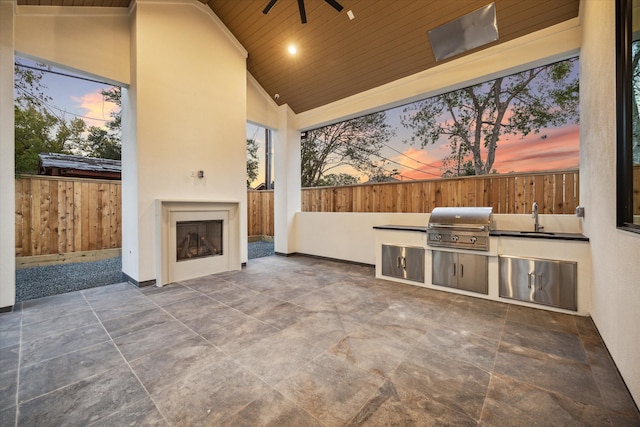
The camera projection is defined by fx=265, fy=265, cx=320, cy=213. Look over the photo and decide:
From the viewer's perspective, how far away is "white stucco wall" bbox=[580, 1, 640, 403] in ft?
4.98

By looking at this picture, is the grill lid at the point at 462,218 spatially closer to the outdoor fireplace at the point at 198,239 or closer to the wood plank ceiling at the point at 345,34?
the wood plank ceiling at the point at 345,34

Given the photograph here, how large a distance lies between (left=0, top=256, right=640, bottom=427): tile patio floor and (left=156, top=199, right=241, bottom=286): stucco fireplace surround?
31.2 inches

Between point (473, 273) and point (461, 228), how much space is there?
555 millimetres

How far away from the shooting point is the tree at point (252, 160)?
9039 mm

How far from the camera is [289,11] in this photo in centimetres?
394

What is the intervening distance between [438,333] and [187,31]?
5187 mm

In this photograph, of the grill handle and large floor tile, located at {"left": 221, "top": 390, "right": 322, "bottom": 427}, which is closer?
large floor tile, located at {"left": 221, "top": 390, "right": 322, "bottom": 427}

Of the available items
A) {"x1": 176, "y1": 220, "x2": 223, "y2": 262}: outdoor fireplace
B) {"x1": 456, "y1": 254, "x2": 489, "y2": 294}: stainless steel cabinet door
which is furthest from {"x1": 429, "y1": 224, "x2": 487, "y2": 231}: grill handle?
{"x1": 176, "y1": 220, "x2": 223, "y2": 262}: outdoor fireplace

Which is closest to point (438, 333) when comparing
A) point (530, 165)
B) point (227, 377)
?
point (227, 377)

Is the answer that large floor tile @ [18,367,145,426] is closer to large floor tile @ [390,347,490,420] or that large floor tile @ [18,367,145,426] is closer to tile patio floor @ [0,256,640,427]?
tile patio floor @ [0,256,640,427]

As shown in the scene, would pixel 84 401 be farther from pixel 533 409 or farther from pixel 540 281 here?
pixel 540 281

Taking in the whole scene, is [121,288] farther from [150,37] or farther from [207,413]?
[150,37]

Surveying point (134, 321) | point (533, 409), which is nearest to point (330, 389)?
point (533, 409)

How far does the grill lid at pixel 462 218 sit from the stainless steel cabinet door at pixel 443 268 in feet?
1.25
